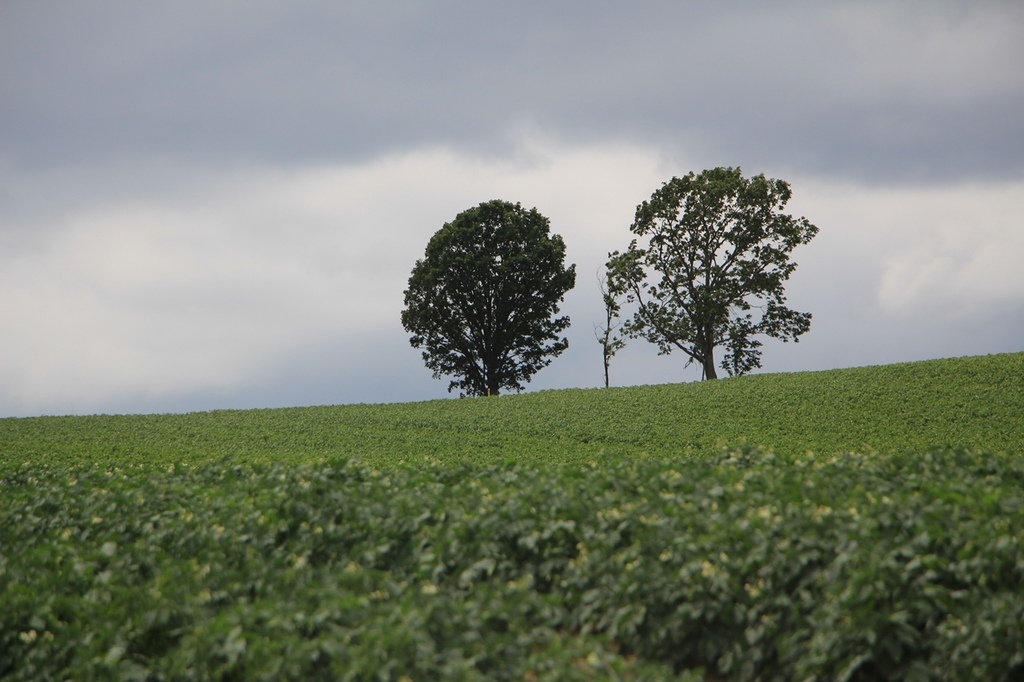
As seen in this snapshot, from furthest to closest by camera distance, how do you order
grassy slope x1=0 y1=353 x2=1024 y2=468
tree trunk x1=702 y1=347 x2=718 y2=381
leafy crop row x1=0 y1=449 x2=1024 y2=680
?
tree trunk x1=702 y1=347 x2=718 y2=381, grassy slope x1=0 y1=353 x2=1024 y2=468, leafy crop row x1=0 y1=449 x2=1024 y2=680

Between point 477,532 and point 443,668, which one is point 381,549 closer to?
point 477,532

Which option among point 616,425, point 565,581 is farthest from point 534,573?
point 616,425

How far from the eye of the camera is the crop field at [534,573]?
281 inches

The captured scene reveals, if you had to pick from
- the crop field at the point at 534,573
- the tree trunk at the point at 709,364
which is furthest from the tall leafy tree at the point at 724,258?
the crop field at the point at 534,573

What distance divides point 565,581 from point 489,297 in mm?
37001

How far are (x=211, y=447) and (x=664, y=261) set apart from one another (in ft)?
73.5

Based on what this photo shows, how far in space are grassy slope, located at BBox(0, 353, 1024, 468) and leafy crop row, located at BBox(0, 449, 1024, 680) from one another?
10.2 m

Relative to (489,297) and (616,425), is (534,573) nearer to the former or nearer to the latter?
(616,425)

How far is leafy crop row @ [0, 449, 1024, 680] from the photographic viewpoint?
280 inches

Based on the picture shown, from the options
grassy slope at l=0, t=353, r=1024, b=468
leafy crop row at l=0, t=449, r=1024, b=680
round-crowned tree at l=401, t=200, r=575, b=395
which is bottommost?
leafy crop row at l=0, t=449, r=1024, b=680

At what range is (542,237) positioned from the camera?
45656mm

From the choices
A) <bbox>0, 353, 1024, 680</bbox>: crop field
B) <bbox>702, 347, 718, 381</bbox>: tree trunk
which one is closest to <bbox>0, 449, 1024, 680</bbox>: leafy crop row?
<bbox>0, 353, 1024, 680</bbox>: crop field

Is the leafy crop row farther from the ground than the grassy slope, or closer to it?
closer to it

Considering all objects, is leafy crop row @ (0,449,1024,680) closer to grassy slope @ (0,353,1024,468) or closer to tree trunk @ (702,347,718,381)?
grassy slope @ (0,353,1024,468)
